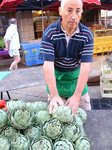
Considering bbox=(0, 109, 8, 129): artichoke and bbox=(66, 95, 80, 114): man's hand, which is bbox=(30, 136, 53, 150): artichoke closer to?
bbox=(0, 109, 8, 129): artichoke

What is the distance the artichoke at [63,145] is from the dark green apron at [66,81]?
41.4 inches

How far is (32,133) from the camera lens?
160 cm

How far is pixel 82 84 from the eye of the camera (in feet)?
6.91

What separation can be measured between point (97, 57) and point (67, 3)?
805 centimetres

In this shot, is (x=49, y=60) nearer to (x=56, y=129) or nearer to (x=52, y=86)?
(x=52, y=86)

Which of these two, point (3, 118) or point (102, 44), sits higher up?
point (3, 118)

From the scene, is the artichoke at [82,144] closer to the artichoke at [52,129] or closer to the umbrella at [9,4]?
the artichoke at [52,129]

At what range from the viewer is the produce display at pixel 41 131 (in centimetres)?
149

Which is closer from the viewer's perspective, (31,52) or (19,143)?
(19,143)

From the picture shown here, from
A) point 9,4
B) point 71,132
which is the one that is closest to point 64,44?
point 71,132

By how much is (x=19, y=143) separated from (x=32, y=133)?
0.12m

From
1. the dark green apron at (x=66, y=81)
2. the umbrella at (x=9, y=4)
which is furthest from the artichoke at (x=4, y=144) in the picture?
the umbrella at (x=9, y=4)

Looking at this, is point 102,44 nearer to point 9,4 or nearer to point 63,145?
point 9,4

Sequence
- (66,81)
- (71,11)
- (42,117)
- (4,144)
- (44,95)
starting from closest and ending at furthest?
(4,144) < (42,117) < (71,11) < (66,81) < (44,95)
